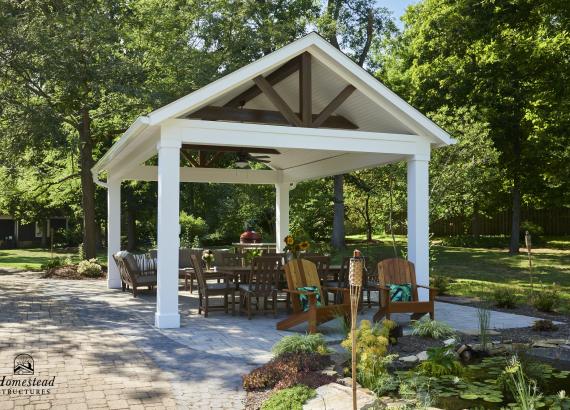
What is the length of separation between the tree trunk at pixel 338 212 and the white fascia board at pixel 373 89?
14417 mm

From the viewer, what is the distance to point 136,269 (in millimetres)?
12000

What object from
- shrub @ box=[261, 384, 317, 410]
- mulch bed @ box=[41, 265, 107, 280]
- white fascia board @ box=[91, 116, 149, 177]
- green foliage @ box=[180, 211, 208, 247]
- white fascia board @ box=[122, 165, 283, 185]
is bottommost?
shrub @ box=[261, 384, 317, 410]

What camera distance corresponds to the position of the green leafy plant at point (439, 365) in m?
5.57

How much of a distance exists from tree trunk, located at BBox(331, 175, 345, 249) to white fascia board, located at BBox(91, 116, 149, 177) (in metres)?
12.6

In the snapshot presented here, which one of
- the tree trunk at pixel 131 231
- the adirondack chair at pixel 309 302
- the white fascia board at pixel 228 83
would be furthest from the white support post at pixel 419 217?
the tree trunk at pixel 131 231

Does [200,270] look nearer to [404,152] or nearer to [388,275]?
[388,275]

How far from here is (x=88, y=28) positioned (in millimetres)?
16453

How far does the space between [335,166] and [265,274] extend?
4539mm

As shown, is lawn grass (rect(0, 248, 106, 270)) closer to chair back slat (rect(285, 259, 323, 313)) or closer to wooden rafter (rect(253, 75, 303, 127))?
wooden rafter (rect(253, 75, 303, 127))

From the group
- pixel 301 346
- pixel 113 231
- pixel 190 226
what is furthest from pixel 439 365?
pixel 190 226

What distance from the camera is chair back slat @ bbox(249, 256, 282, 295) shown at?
916cm

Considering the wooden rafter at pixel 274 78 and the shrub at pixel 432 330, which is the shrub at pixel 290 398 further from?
the wooden rafter at pixel 274 78

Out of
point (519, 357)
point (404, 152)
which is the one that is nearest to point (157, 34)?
point (404, 152)

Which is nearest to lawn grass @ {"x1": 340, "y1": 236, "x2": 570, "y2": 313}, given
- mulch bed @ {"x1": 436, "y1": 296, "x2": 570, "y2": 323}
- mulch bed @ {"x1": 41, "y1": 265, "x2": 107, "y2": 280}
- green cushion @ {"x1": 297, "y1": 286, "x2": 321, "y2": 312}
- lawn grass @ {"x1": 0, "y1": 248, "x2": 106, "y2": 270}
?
mulch bed @ {"x1": 436, "y1": 296, "x2": 570, "y2": 323}
